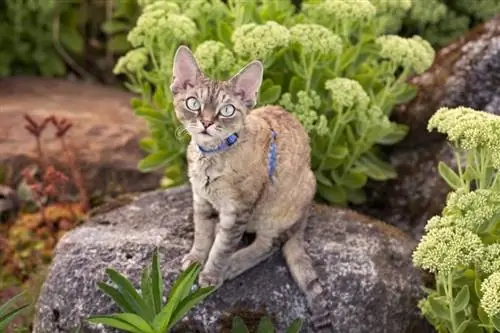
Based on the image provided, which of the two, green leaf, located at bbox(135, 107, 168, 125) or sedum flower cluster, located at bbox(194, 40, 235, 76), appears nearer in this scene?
sedum flower cluster, located at bbox(194, 40, 235, 76)

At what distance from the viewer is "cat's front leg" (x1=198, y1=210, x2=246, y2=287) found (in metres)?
3.82

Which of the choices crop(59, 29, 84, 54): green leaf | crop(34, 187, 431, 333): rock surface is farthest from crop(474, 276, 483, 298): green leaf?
crop(59, 29, 84, 54): green leaf

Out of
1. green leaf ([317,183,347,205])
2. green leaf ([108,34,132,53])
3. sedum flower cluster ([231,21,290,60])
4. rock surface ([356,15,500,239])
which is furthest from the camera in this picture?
green leaf ([108,34,132,53])

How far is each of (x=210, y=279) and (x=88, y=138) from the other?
242 cm

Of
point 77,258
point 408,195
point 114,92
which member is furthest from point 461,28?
point 77,258

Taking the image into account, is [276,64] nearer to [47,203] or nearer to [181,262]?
[181,262]

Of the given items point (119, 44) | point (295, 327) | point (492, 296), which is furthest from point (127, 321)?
point (119, 44)

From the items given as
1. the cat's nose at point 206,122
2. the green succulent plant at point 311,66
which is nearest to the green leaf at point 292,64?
the green succulent plant at point 311,66

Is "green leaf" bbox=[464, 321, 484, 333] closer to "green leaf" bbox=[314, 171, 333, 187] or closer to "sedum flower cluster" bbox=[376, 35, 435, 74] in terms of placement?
"green leaf" bbox=[314, 171, 333, 187]

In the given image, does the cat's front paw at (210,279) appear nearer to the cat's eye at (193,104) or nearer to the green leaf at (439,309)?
the cat's eye at (193,104)

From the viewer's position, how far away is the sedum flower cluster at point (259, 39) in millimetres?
4316

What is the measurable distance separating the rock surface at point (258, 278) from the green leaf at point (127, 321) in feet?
1.34

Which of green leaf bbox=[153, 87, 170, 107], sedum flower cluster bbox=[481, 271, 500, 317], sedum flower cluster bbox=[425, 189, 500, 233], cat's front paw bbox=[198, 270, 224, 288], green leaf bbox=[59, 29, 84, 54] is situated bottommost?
green leaf bbox=[59, 29, 84, 54]

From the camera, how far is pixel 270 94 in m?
4.61
